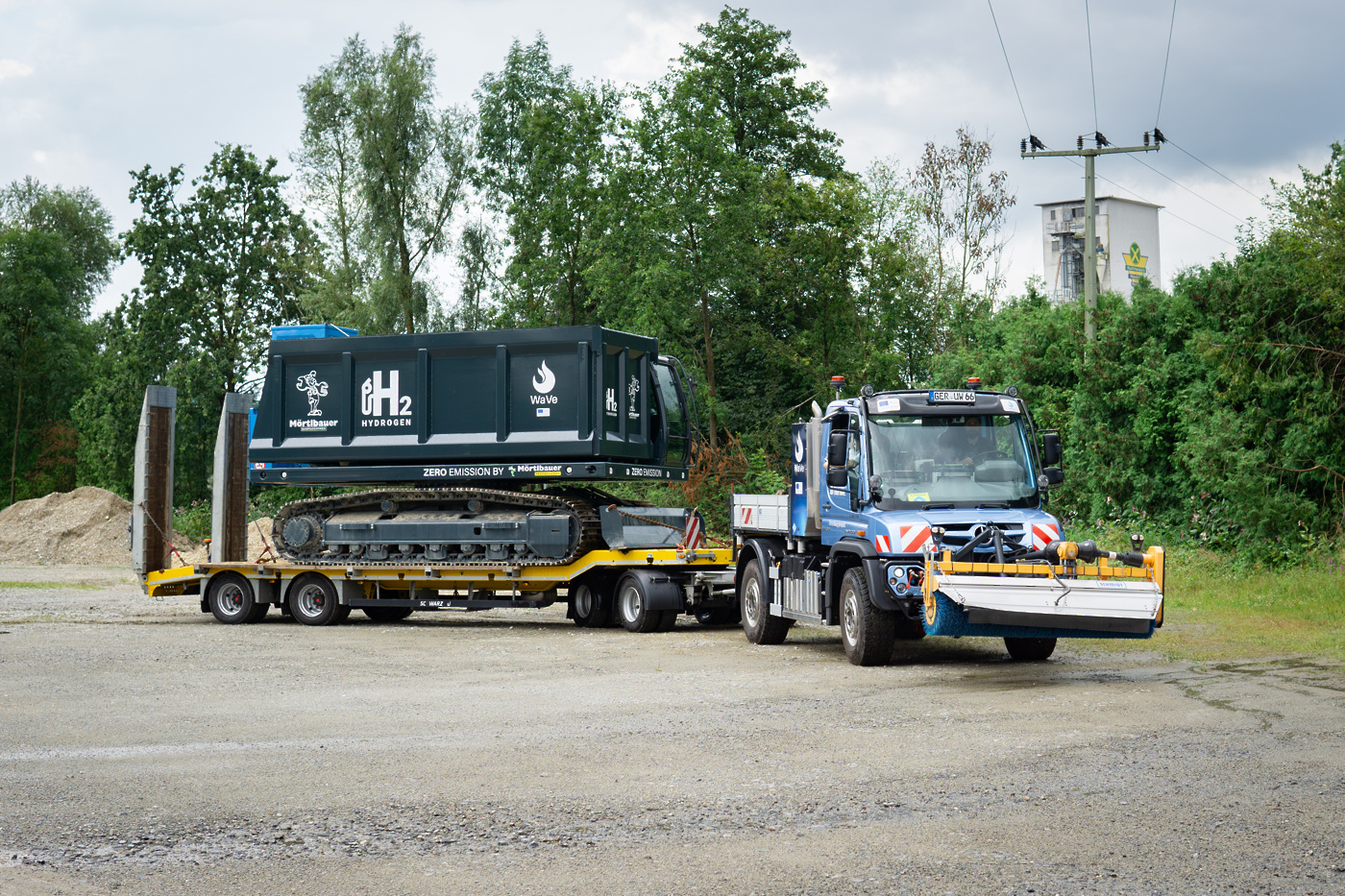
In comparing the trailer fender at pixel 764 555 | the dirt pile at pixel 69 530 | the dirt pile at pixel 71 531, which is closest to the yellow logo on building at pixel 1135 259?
the dirt pile at pixel 71 531

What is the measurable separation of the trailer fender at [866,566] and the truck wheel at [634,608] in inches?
155

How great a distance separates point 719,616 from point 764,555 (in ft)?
9.57

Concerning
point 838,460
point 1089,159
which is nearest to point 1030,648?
point 838,460

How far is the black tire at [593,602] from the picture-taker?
58.0 feet

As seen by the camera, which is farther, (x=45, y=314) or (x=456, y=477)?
(x=45, y=314)

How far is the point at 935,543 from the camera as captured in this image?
11805 millimetres

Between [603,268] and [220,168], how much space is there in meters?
21.8

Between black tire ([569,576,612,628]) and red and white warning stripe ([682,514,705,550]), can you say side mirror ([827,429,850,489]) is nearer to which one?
red and white warning stripe ([682,514,705,550])

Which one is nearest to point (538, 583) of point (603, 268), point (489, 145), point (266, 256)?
point (603, 268)

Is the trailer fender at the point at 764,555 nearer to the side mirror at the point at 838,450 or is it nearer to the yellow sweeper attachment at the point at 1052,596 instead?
the side mirror at the point at 838,450

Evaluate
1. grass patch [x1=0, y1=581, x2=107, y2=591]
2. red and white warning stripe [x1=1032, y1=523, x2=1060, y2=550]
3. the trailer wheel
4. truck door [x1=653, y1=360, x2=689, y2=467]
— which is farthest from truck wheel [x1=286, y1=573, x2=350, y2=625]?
grass patch [x1=0, y1=581, x2=107, y2=591]

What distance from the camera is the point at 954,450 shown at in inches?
507

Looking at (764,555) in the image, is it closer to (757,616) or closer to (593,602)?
(757,616)

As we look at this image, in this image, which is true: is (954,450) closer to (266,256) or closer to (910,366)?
(910,366)
